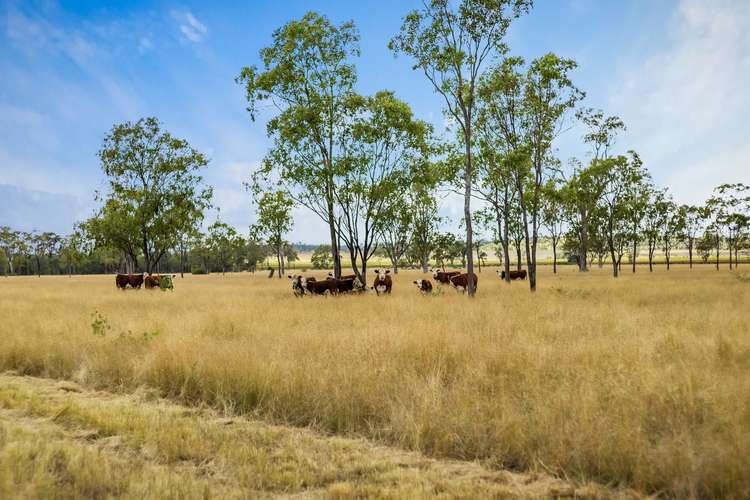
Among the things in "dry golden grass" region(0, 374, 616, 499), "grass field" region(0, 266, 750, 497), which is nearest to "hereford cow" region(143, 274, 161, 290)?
"grass field" region(0, 266, 750, 497)

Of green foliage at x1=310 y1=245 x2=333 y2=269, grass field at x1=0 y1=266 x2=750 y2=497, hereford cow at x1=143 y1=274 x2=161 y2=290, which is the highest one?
green foliage at x1=310 y1=245 x2=333 y2=269

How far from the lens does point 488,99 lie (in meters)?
28.4

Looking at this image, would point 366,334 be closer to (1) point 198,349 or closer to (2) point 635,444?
(1) point 198,349

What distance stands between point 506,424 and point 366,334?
539 centimetres

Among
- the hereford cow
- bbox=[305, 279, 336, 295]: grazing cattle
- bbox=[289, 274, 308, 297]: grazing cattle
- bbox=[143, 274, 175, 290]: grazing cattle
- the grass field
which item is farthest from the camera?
the hereford cow

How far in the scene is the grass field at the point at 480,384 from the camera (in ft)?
15.4

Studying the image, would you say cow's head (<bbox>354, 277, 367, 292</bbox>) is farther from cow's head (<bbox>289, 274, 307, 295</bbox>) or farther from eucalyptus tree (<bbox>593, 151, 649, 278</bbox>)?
eucalyptus tree (<bbox>593, 151, 649, 278</bbox>)

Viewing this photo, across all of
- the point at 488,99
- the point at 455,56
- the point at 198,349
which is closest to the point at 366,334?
the point at 198,349

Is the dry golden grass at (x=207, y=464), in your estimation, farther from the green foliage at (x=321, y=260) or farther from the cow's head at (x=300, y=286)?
the green foliage at (x=321, y=260)

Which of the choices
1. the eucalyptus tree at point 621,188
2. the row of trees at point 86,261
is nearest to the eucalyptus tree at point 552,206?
the eucalyptus tree at point 621,188

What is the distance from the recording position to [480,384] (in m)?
7.06

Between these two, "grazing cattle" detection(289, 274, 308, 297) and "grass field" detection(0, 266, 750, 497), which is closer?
"grass field" detection(0, 266, 750, 497)

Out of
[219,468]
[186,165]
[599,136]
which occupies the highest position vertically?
[599,136]

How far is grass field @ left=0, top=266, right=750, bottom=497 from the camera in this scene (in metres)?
4.69
